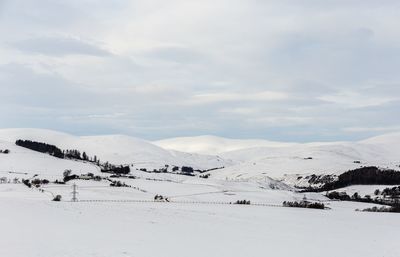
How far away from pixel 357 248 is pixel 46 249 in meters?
29.5

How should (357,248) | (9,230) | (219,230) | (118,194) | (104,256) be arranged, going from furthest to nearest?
(118,194)
(219,230)
(357,248)
(9,230)
(104,256)

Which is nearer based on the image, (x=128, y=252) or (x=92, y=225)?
(x=128, y=252)

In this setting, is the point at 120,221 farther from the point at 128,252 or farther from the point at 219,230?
the point at 128,252

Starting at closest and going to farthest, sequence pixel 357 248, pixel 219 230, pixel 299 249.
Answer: pixel 299 249, pixel 357 248, pixel 219 230

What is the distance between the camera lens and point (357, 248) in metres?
49.5

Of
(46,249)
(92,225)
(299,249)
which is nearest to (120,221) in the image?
(92,225)

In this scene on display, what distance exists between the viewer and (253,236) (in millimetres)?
52938

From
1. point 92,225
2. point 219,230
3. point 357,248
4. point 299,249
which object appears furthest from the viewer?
point 219,230

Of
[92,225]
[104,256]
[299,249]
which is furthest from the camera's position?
[92,225]

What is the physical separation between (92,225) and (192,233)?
33.0 feet

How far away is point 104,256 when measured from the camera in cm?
3209

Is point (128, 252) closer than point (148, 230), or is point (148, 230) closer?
point (128, 252)

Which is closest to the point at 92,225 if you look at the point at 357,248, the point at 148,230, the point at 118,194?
the point at 148,230

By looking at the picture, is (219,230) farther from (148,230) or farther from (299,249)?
(299,249)
